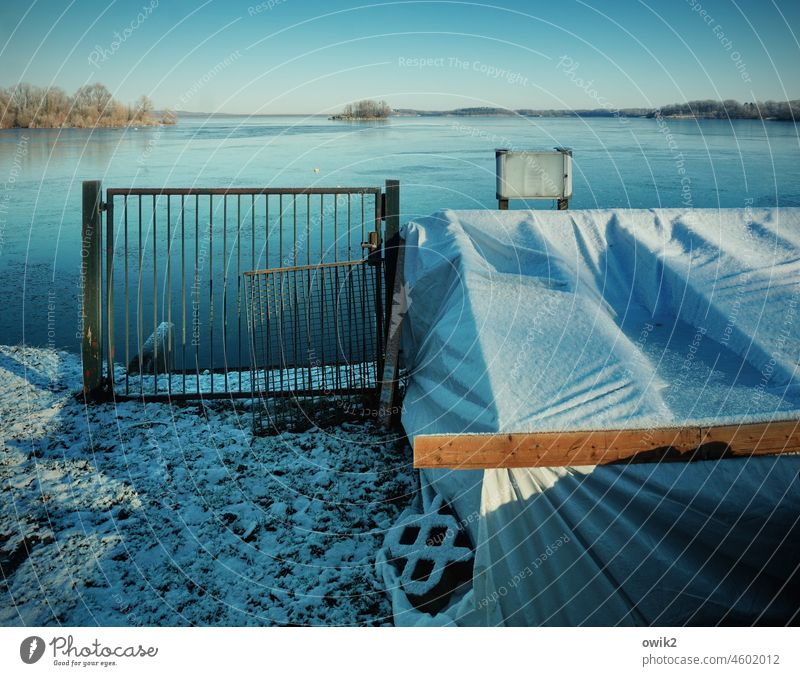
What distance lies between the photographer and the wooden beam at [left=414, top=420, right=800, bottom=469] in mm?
3572

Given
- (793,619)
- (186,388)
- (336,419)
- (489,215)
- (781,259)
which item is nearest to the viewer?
(793,619)

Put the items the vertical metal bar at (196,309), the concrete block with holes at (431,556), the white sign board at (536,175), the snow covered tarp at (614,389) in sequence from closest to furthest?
the snow covered tarp at (614,389) → the concrete block with holes at (431,556) → the vertical metal bar at (196,309) → the white sign board at (536,175)

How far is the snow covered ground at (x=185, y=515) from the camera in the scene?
4238 millimetres

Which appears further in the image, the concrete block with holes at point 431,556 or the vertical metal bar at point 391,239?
the vertical metal bar at point 391,239

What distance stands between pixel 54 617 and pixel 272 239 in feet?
35.8

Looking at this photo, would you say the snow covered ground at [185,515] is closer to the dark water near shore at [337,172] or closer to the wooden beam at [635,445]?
the wooden beam at [635,445]

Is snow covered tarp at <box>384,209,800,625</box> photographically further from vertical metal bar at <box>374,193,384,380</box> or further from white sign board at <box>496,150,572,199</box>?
white sign board at <box>496,150,572,199</box>

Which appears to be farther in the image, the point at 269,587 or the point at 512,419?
the point at 269,587

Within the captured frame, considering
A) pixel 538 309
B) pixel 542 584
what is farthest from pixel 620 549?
pixel 538 309

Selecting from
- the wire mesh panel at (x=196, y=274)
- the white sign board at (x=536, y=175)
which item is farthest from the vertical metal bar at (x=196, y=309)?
the white sign board at (x=536, y=175)

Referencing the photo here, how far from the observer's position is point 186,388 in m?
7.82

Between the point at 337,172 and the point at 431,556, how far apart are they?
650 inches

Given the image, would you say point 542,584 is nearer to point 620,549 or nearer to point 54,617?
point 620,549

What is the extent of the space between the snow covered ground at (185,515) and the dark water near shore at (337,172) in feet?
13.1
